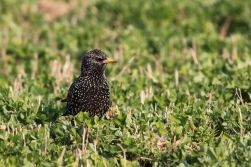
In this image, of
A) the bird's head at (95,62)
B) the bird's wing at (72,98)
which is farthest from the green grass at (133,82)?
the bird's head at (95,62)

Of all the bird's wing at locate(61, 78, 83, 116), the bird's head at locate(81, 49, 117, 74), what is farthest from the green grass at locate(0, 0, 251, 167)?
the bird's head at locate(81, 49, 117, 74)

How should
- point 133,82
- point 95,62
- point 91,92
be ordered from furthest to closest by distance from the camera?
point 133,82 < point 95,62 < point 91,92

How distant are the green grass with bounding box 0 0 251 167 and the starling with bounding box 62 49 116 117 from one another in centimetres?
26

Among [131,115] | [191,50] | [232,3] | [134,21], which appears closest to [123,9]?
[134,21]

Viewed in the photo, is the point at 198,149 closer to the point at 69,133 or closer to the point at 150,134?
the point at 150,134

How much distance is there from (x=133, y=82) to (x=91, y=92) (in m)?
1.94

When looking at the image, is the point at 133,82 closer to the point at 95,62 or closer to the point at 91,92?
the point at 95,62

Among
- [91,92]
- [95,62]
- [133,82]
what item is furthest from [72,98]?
[133,82]

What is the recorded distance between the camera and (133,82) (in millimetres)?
11555

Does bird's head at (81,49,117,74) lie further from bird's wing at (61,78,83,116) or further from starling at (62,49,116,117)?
bird's wing at (61,78,83,116)

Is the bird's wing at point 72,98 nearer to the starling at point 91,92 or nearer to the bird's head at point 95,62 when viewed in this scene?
the starling at point 91,92

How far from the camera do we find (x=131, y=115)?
9.29 meters

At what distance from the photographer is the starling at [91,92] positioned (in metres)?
9.64

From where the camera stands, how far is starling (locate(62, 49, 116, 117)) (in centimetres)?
964
